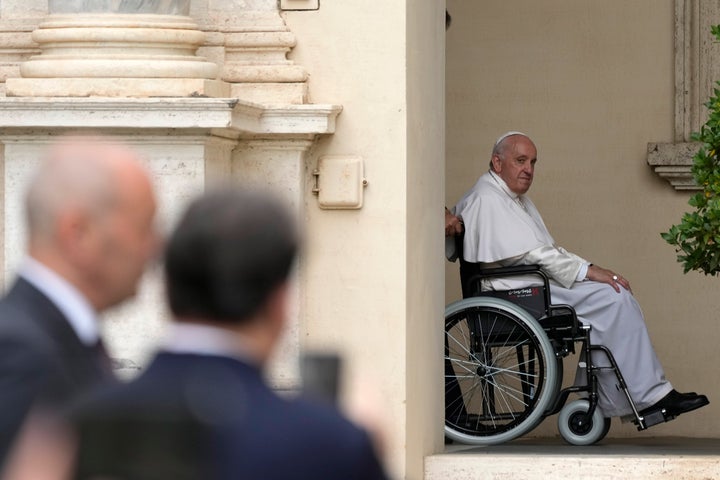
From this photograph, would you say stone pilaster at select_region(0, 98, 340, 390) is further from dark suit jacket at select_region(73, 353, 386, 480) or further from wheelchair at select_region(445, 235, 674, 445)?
dark suit jacket at select_region(73, 353, 386, 480)

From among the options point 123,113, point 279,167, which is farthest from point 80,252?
point 279,167

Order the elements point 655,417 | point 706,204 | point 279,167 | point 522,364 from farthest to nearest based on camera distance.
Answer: point 655,417 < point 522,364 < point 706,204 < point 279,167

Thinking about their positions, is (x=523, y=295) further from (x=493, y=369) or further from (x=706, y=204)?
(x=706, y=204)

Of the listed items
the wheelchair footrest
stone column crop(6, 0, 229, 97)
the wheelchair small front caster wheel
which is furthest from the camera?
the wheelchair footrest

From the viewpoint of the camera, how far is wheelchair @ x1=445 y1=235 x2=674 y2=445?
7.87m

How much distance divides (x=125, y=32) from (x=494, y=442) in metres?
2.54

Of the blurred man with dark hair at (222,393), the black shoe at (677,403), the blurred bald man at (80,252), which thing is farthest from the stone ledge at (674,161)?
the blurred man with dark hair at (222,393)

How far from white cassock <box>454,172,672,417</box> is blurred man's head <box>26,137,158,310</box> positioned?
18.1ft

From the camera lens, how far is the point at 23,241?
6.41 metres

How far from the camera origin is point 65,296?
269 centimetres

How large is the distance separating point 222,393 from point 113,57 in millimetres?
4214

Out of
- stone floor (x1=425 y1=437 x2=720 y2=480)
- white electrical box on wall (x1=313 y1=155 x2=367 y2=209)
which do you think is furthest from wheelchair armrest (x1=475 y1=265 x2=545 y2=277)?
white electrical box on wall (x1=313 y1=155 x2=367 y2=209)

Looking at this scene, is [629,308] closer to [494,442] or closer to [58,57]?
[494,442]

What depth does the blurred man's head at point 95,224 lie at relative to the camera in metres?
2.69
